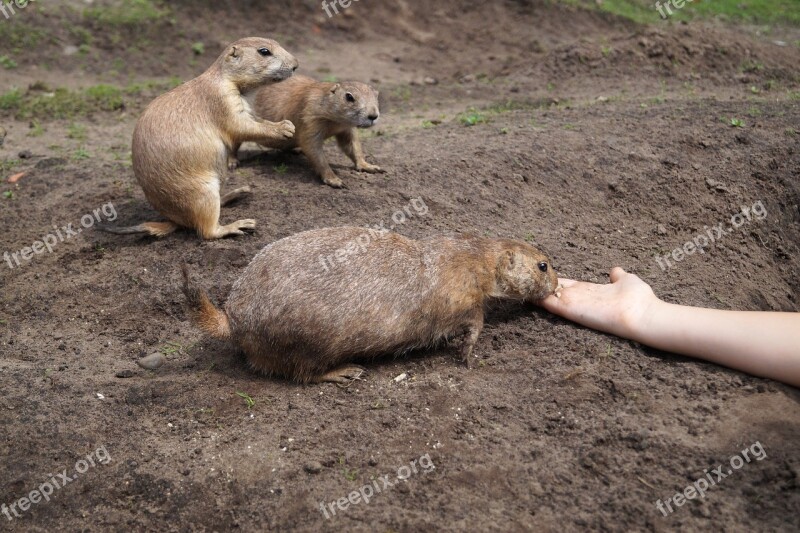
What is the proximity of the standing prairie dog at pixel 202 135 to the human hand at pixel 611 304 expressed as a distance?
278 cm

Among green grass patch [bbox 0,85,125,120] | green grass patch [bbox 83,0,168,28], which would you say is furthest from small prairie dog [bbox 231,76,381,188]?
green grass patch [bbox 83,0,168,28]

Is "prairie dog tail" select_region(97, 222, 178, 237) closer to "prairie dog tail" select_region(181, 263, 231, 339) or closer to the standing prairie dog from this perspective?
the standing prairie dog

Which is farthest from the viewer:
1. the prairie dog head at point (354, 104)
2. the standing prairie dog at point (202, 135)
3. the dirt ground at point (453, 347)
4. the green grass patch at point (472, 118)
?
the green grass patch at point (472, 118)

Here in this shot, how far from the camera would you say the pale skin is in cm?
387

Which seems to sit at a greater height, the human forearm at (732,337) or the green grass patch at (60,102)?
the human forearm at (732,337)

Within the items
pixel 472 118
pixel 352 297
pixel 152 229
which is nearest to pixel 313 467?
pixel 352 297

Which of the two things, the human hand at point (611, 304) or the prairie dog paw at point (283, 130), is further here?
the prairie dog paw at point (283, 130)

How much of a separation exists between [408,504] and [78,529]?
1707mm

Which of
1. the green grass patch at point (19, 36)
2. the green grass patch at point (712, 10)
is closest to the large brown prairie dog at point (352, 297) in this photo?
the green grass patch at point (19, 36)

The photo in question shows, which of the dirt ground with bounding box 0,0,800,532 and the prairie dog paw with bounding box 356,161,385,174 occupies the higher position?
the prairie dog paw with bounding box 356,161,385,174

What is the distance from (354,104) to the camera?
7016 millimetres

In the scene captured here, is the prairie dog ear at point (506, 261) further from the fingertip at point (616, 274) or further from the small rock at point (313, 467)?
the small rock at point (313, 467)

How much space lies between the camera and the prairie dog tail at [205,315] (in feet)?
14.5

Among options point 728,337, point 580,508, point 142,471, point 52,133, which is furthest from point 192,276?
point 52,133
